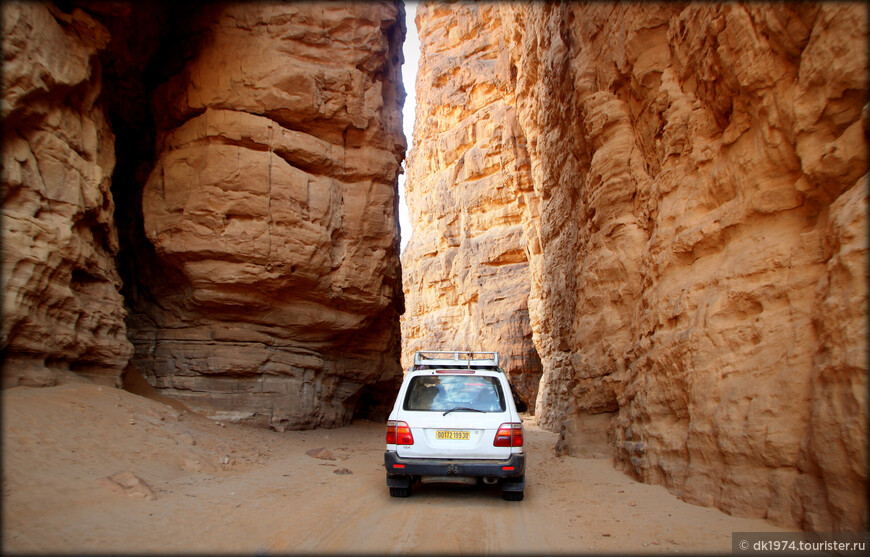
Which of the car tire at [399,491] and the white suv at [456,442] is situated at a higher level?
the white suv at [456,442]

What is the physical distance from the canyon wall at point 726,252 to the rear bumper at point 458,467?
223cm

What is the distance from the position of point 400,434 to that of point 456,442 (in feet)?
2.26

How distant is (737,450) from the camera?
571 centimetres

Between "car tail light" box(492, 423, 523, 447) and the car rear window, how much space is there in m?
0.37

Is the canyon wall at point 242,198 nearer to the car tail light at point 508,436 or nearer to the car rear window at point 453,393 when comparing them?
the car rear window at point 453,393

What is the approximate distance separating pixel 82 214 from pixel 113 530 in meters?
6.02

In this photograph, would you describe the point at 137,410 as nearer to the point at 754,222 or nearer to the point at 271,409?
the point at 271,409

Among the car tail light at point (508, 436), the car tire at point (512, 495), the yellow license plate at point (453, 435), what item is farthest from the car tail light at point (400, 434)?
the car tire at point (512, 495)

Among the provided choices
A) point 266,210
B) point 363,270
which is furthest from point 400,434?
point 363,270

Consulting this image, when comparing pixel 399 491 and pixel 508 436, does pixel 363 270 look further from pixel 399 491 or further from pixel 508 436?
pixel 508 436

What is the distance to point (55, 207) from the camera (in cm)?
801

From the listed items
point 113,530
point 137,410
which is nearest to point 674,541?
point 113,530

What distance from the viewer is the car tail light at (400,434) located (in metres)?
6.22

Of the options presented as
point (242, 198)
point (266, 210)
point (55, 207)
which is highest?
point (242, 198)
